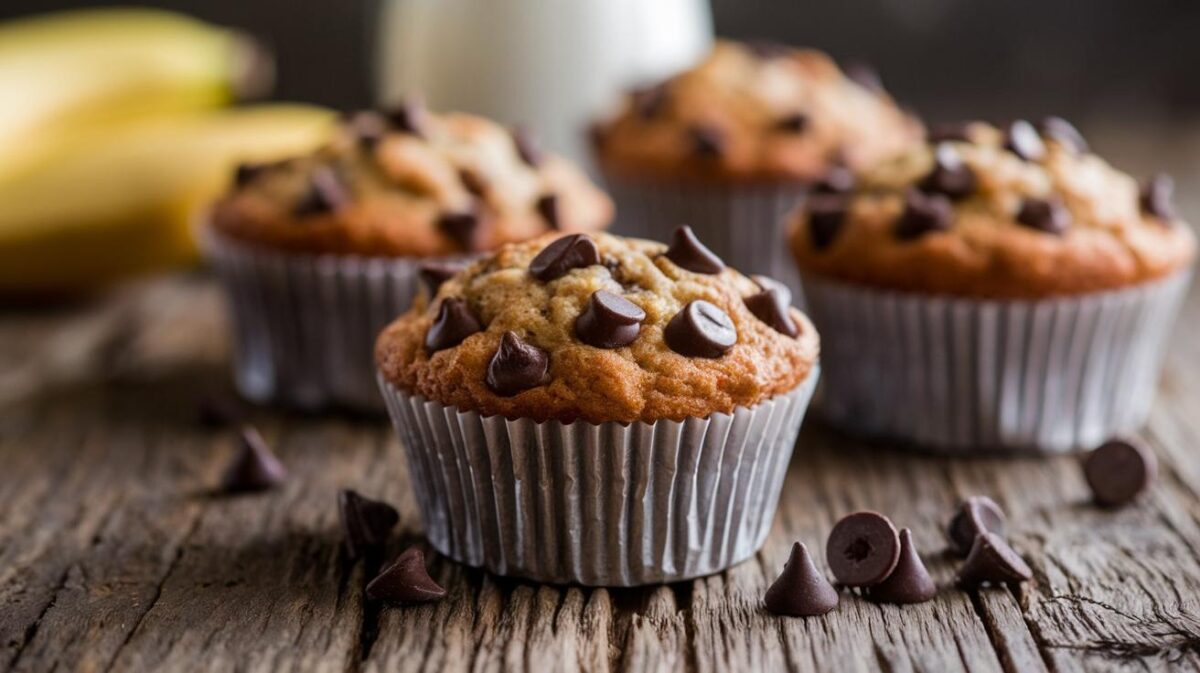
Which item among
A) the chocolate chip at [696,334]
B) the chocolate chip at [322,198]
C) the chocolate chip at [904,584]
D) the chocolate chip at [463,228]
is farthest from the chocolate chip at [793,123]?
the chocolate chip at [904,584]

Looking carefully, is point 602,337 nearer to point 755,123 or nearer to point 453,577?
point 453,577

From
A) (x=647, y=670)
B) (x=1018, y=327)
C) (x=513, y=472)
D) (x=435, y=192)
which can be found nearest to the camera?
(x=647, y=670)

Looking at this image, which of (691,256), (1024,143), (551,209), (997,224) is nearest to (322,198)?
(551,209)

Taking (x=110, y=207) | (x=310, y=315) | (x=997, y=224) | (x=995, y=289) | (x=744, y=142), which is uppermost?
(x=997, y=224)

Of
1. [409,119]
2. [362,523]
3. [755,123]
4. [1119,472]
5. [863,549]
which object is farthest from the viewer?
[755,123]

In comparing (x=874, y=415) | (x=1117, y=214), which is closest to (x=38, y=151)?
(x=874, y=415)

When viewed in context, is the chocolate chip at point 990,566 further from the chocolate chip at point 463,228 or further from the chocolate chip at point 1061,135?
the chocolate chip at point 463,228

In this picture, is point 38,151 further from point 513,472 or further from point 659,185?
point 513,472
